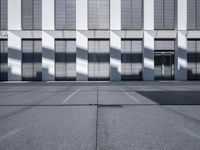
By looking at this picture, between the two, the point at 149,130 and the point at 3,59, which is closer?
the point at 149,130

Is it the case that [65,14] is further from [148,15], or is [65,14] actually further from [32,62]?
[148,15]

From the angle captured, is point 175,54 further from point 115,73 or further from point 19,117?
point 19,117

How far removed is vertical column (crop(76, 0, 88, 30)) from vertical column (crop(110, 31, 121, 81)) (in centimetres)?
432

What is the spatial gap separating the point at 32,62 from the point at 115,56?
40.3 feet

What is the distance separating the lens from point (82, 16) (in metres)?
26.8

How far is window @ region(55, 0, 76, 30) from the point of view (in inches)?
1066

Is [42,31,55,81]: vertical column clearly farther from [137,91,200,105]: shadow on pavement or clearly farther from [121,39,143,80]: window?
[137,91,200,105]: shadow on pavement

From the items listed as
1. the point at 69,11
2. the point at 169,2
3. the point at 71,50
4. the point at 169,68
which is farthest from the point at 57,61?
the point at 169,2

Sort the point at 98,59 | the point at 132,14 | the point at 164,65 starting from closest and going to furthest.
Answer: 1. the point at 98,59
2. the point at 132,14
3. the point at 164,65

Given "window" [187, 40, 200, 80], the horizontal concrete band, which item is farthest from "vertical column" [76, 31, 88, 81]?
"window" [187, 40, 200, 80]

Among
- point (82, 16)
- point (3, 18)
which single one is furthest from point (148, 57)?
point (3, 18)

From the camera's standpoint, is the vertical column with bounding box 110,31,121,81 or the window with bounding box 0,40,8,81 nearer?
the vertical column with bounding box 110,31,121,81

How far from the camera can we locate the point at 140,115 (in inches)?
256

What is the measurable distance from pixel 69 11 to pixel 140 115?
24.1 metres
